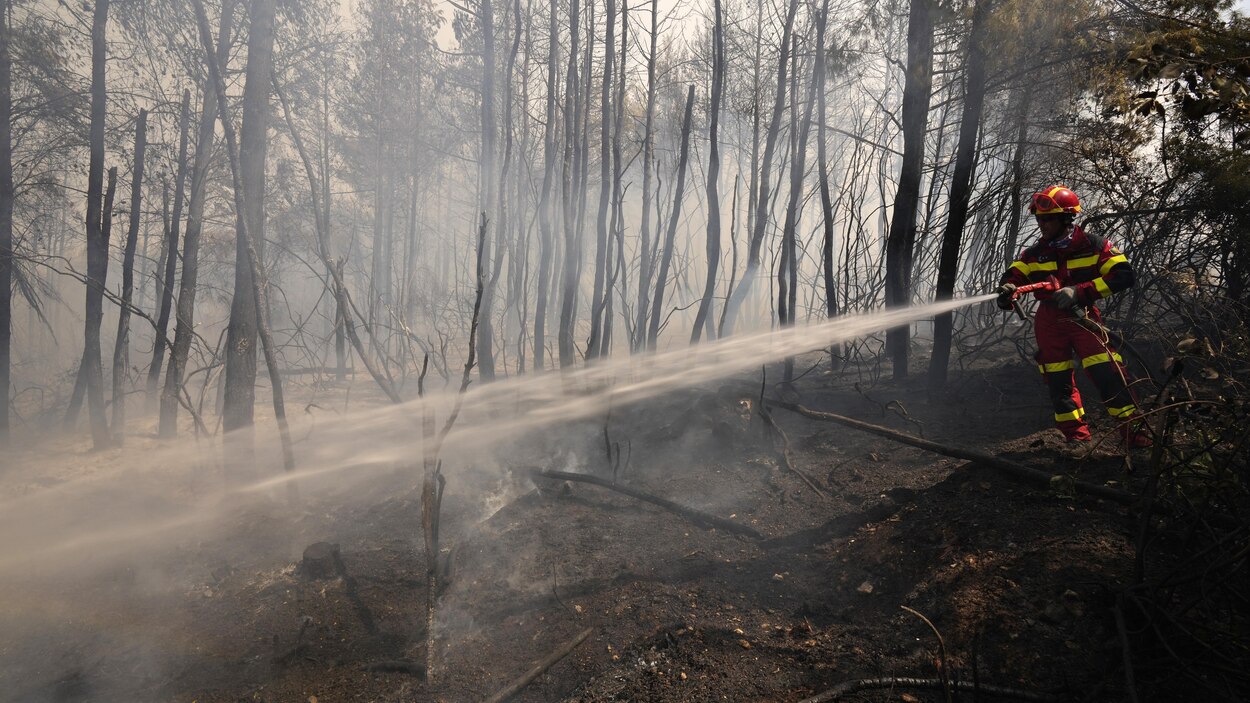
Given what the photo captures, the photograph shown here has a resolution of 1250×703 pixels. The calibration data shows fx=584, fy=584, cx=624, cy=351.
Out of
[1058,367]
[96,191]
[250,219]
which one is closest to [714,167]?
[1058,367]

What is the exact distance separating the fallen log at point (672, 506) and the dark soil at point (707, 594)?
0.08m

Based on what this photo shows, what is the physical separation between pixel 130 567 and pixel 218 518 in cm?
116

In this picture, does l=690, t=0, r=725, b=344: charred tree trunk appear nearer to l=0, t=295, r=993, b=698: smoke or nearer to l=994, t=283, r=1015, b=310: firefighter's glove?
l=0, t=295, r=993, b=698: smoke

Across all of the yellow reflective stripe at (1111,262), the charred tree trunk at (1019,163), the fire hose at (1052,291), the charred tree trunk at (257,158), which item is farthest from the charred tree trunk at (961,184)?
the charred tree trunk at (257,158)

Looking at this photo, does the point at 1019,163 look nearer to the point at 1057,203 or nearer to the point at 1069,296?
the point at 1057,203

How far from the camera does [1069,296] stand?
176 inches

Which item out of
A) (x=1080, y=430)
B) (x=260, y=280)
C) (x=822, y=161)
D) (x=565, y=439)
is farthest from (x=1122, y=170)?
(x=260, y=280)

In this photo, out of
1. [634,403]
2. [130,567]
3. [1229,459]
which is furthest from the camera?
[634,403]

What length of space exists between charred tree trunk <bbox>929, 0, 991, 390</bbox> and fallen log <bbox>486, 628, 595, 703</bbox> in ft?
18.4

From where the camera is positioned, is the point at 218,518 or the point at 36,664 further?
the point at 218,518

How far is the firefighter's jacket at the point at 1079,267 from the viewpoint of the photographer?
449cm

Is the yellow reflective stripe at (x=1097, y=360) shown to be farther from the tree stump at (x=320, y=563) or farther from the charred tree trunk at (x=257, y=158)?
the charred tree trunk at (x=257, y=158)

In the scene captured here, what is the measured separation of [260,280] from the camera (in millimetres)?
6527

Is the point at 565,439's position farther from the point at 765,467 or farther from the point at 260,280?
the point at 260,280
